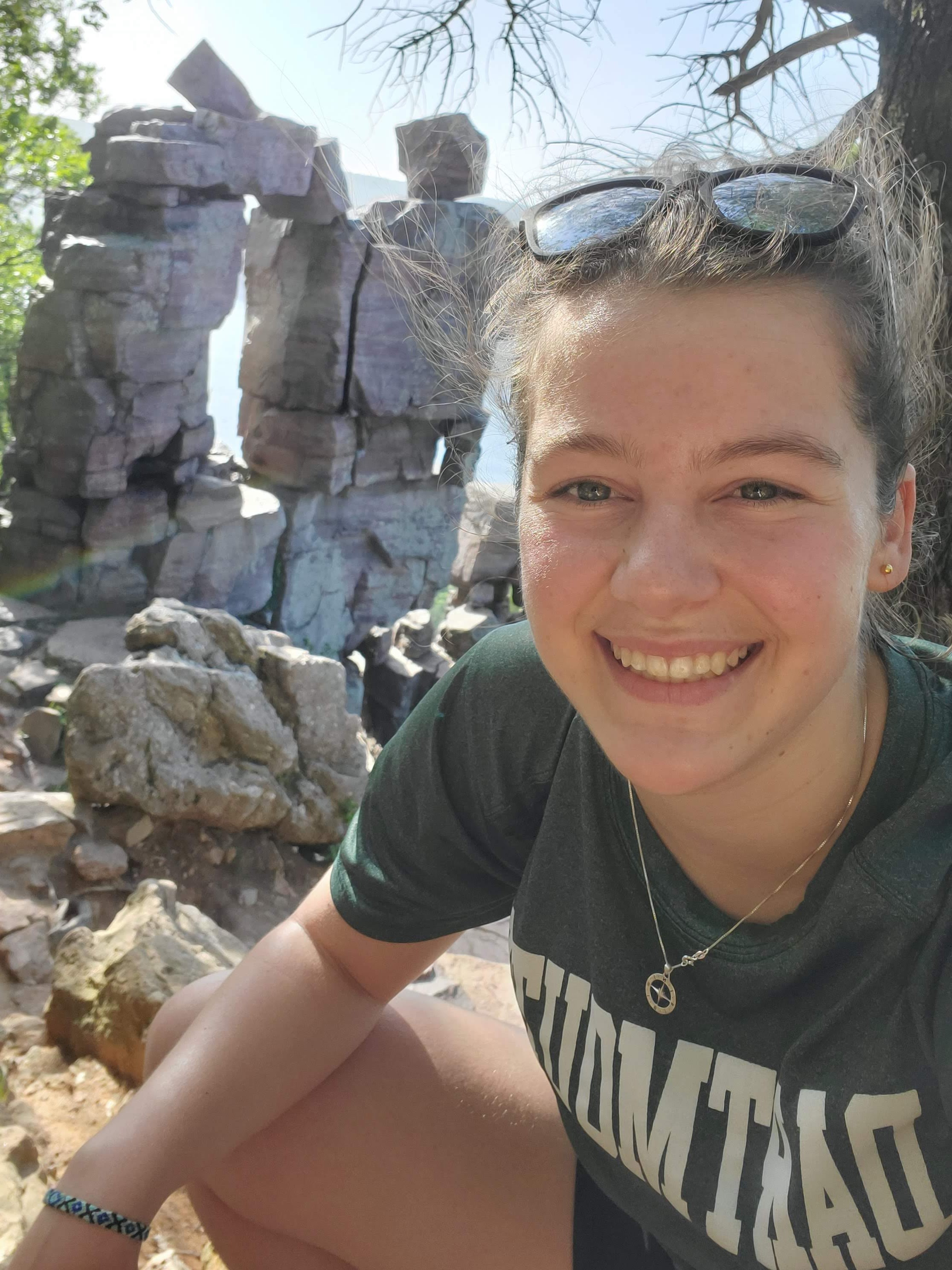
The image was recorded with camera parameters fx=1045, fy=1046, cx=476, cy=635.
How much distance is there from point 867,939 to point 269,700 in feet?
12.5

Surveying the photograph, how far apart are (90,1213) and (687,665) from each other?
3.20 feet

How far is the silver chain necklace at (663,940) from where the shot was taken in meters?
1.12

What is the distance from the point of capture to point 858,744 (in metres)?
1.12

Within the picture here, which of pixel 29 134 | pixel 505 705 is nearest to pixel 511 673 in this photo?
pixel 505 705

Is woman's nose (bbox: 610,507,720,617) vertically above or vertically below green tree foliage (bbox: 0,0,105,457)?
below

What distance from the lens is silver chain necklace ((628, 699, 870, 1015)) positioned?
1.12 meters

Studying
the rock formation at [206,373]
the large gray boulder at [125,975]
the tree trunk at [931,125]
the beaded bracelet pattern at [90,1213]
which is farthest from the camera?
the rock formation at [206,373]

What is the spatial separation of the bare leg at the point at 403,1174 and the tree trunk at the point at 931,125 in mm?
1139

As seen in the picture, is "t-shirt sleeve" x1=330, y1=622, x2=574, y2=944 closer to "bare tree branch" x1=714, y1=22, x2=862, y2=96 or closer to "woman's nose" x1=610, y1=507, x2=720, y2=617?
"woman's nose" x1=610, y1=507, x2=720, y2=617

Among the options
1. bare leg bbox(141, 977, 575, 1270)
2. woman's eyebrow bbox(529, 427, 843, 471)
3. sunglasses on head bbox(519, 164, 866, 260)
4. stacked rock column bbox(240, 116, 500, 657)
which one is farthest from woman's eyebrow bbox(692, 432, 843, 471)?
stacked rock column bbox(240, 116, 500, 657)

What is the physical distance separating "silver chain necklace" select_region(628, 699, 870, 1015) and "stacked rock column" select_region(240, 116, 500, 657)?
11036mm

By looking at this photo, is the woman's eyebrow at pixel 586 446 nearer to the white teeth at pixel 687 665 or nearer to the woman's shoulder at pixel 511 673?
the white teeth at pixel 687 665

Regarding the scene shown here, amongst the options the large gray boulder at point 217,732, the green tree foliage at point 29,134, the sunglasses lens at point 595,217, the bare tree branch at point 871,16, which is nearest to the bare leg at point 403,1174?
the sunglasses lens at point 595,217

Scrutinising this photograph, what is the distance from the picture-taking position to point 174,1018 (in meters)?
1.57
